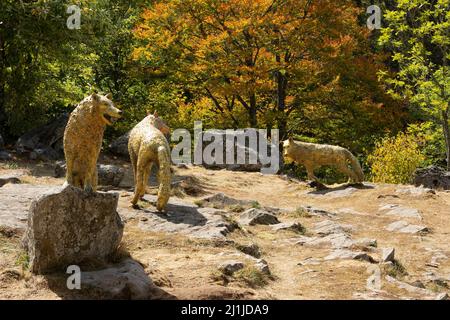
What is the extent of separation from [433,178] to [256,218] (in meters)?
9.04

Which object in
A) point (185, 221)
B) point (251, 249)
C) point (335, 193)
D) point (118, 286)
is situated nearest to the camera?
point (118, 286)

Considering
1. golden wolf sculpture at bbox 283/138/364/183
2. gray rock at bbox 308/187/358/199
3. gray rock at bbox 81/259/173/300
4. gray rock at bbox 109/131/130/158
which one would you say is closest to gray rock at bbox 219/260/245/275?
gray rock at bbox 81/259/173/300

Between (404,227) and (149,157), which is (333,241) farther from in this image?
(149,157)

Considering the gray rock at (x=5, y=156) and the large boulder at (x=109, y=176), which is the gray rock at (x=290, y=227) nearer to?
the large boulder at (x=109, y=176)

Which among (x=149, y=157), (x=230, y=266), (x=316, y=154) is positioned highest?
(x=149, y=157)

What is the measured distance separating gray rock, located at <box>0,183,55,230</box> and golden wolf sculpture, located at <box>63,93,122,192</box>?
76 cm

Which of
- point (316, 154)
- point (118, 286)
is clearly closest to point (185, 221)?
point (118, 286)

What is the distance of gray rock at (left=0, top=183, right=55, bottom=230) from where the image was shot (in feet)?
33.8

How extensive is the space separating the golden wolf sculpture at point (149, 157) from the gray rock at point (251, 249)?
2391mm

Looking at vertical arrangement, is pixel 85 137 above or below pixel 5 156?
above

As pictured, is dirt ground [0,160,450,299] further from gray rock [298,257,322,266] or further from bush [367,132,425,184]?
bush [367,132,425,184]

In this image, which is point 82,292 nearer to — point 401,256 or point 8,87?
point 401,256

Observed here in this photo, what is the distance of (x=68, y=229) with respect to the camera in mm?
8125
